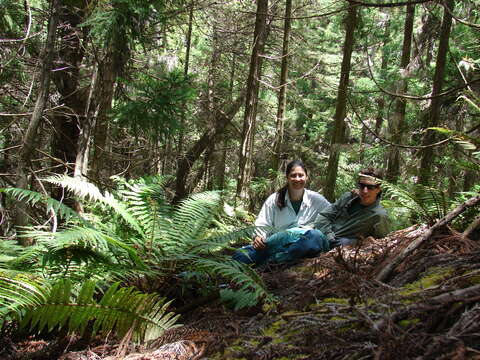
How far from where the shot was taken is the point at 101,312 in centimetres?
223

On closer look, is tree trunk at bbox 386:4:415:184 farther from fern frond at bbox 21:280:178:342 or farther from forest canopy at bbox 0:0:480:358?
fern frond at bbox 21:280:178:342

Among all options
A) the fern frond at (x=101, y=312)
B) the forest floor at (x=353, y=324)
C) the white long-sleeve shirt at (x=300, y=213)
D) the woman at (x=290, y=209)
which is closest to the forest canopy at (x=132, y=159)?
the fern frond at (x=101, y=312)

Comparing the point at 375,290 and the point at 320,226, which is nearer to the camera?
the point at 375,290

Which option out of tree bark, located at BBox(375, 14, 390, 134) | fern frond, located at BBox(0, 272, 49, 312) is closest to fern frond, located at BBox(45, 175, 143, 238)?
fern frond, located at BBox(0, 272, 49, 312)

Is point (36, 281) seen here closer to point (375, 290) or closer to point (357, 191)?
point (375, 290)

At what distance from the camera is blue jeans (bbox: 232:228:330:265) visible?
4066 mm

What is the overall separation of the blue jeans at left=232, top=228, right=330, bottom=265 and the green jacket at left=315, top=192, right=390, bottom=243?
0.38 meters

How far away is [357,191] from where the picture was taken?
447 cm

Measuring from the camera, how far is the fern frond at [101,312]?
2145 millimetres

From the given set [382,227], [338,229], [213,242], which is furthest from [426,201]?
[213,242]

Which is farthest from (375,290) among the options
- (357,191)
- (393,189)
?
(357,191)

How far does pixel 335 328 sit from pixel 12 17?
6.37 m

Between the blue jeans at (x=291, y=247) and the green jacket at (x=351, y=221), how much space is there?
14.8 inches

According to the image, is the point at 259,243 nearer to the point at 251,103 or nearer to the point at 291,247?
the point at 291,247
